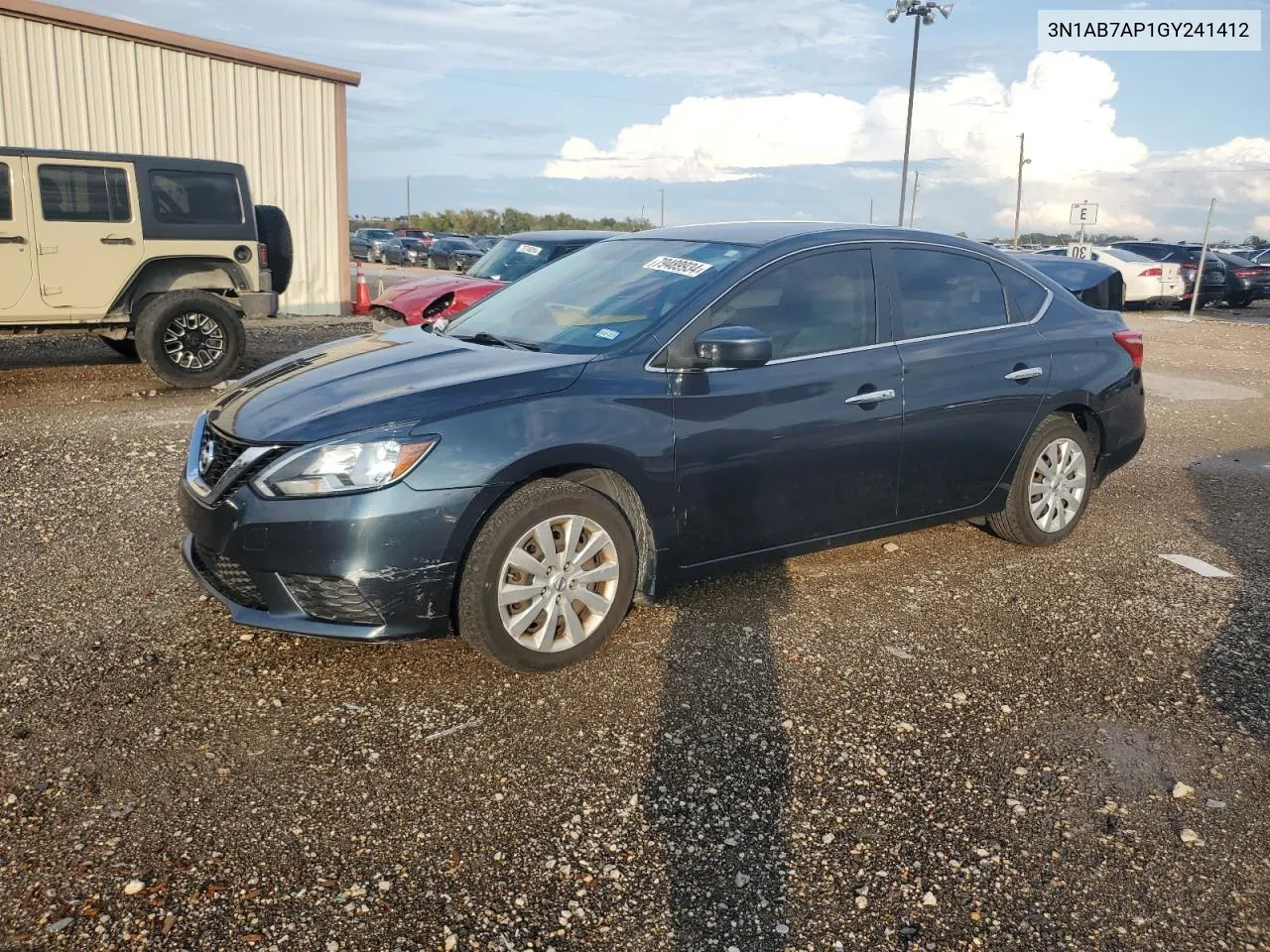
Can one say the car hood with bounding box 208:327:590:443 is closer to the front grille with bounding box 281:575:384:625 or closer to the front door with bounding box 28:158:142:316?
the front grille with bounding box 281:575:384:625

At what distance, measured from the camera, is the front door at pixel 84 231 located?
9.20 m

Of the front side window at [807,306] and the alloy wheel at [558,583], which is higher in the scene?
the front side window at [807,306]

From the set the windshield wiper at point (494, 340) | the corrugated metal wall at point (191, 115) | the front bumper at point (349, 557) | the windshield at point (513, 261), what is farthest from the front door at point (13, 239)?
the front bumper at point (349, 557)

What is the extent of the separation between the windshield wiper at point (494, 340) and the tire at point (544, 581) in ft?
2.62

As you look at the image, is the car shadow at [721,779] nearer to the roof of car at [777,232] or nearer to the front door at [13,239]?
the roof of car at [777,232]

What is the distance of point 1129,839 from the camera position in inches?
116

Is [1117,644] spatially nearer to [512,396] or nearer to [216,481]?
[512,396]

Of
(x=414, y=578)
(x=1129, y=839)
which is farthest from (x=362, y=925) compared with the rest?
(x=1129, y=839)

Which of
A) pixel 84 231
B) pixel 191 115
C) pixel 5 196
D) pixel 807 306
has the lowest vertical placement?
pixel 807 306

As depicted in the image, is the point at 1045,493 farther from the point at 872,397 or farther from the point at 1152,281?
the point at 1152,281

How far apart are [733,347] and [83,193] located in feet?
25.7

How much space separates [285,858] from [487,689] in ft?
3.59

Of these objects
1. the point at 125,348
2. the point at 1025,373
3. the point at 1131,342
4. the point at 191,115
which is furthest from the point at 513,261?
the point at 1025,373

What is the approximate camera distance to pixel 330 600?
354cm
